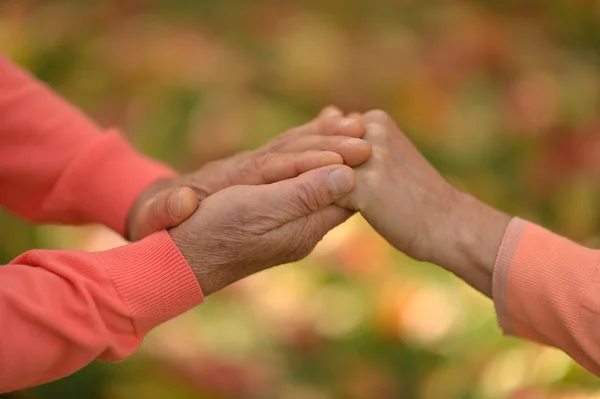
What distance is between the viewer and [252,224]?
812 mm

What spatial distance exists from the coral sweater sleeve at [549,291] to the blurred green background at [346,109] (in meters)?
0.35

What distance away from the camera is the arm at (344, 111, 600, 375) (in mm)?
806

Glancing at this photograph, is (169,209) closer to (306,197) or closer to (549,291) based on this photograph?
(306,197)

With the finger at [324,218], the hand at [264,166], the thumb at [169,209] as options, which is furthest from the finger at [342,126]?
the thumb at [169,209]

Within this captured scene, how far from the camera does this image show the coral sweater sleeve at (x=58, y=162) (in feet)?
3.23

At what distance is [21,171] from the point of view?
0.99m

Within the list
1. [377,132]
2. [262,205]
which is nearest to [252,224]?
[262,205]

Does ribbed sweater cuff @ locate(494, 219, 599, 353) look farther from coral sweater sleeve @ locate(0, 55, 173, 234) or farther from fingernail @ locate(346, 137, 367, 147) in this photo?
coral sweater sleeve @ locate(0, 55, 173, 234)

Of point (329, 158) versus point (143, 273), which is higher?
point (329, 158)

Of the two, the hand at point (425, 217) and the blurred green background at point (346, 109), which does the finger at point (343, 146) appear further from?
the blurred green background at point (346, 109)

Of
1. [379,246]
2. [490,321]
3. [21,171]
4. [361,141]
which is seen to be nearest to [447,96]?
[379,246]

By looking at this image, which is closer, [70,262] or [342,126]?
[70,262]

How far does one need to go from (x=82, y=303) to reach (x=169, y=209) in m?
0.17

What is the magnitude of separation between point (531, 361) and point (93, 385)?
76 centimetres
